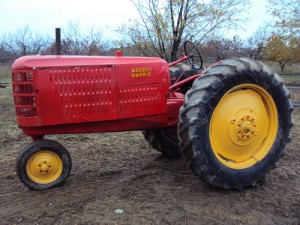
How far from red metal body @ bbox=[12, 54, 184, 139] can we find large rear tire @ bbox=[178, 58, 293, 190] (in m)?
0.66

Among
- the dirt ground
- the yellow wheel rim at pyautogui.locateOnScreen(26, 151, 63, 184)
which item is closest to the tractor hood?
the yellow wheel rim at pyautogui.locateOnScreen(26, 151, 63, 184)

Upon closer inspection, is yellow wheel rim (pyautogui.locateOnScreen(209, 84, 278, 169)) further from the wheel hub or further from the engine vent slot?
the engine vent slot

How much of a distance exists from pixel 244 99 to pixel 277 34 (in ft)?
57.4

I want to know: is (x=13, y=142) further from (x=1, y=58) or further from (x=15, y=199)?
(x=1, y=58)

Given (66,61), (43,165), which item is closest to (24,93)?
(66,61)

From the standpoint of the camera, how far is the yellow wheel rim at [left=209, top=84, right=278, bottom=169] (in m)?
4.04

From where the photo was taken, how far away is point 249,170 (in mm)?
4070

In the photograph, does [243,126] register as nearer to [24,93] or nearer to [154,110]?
[154,110]

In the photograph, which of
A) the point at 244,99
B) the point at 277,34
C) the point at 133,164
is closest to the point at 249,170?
the point at 244,99

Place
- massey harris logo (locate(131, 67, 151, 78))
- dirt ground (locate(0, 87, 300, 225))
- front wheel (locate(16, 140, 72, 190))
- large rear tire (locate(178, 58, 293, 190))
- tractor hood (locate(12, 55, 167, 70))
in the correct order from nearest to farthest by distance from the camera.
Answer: dirt ground (locate(0, 87, 300, 225))
large rear tire (locate(178, 58, 293, 190))
tractor hood (locate(12, 55, 167, 70))
front wheel (locate(16, 140, 72, 190))
massey harris logo (locate(131, 67, 151, 78))

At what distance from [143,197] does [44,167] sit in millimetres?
1120

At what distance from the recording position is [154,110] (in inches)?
173

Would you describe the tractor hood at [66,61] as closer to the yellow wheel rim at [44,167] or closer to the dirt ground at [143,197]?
the yellow wheel rim at [44,167]

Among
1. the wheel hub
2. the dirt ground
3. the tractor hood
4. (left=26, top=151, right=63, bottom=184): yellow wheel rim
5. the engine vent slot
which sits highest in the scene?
the tractor hood
